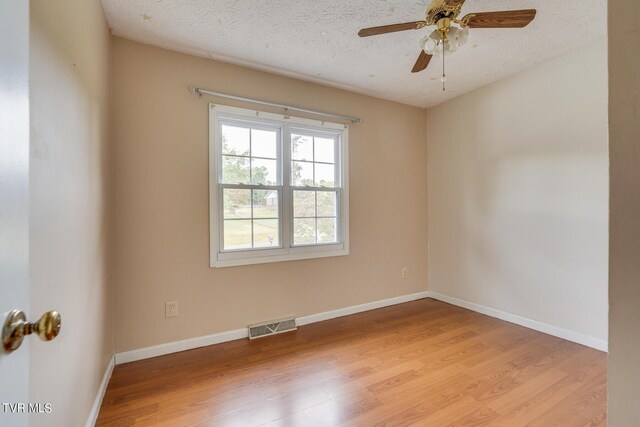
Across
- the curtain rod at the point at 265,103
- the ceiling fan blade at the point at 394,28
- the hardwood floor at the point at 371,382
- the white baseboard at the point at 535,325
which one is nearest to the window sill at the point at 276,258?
the hardwood floor at the point at 371,382

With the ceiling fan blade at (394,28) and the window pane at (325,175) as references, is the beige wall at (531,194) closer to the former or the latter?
the window pane at (325,175)

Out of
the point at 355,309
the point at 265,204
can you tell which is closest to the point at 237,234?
the point at 265,204

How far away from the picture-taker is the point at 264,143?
2771 millimetres

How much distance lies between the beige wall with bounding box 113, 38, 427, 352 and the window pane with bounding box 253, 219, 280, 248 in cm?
22

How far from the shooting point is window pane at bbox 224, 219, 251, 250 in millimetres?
2568

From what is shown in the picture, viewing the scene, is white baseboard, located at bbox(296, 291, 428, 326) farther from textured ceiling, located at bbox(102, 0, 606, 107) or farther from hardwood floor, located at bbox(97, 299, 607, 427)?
textured ceiling, located at bbox(102, 0, 606, 107)

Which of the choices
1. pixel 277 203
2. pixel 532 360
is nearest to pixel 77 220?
pixel 277 203

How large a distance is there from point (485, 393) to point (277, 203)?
2.21 meters

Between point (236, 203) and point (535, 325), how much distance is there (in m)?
3.13

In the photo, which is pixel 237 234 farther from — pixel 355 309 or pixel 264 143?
pixel 355 309

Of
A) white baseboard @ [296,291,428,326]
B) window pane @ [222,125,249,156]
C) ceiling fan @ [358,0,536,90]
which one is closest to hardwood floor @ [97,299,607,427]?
white baseboard @ [296,291,428,326]

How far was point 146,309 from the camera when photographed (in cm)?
223

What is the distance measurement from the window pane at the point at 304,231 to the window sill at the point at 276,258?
129 mm

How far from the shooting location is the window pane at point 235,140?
2.59 metres
